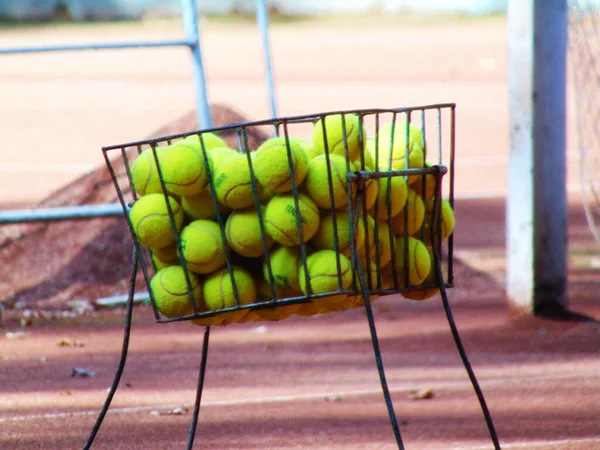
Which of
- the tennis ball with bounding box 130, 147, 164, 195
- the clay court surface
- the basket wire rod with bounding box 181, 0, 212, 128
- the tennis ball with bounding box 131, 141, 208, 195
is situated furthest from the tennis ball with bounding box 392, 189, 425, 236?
the basket wire rod with bounding box 181, 0, 212, 128

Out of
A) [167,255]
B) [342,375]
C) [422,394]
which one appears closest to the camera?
[167,255]

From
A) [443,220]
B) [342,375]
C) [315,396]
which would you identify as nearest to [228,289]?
[443,220]

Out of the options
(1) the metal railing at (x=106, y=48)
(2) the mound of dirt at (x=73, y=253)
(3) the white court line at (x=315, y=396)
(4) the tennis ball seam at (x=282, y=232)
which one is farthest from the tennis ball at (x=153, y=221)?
(2) the mound of dirt at (x=73, y=253)

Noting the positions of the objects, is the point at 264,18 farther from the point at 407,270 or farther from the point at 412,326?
the point at 407,270

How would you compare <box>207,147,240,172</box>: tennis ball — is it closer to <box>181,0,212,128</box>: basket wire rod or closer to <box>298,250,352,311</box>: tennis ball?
<box>298,250,352,311</box>: tennis ball

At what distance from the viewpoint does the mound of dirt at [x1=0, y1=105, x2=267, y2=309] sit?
20.6 feet

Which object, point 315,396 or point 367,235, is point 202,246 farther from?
point 315,396

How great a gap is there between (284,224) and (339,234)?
17 cm

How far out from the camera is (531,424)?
3.46 m

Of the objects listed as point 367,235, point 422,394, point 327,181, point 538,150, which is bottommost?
point 422,394

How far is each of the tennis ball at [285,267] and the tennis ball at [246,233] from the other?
0.04 metres

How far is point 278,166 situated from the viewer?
2.45 m

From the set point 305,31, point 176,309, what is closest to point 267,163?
point 176,309

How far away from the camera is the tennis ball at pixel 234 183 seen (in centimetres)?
250
